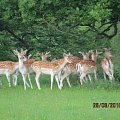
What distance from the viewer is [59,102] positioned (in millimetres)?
13039

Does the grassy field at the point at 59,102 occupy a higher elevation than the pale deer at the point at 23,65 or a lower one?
lower

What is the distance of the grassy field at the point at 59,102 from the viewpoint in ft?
36.0

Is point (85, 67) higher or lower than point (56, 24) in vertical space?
lower

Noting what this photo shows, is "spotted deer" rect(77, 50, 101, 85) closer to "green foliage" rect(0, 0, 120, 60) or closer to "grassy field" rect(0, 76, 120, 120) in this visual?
"grassy field" rect(0, 76, 120, 120)

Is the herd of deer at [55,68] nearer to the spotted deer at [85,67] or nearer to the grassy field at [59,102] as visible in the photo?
the spotted deer at [85,67]

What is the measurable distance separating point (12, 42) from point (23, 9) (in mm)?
5824

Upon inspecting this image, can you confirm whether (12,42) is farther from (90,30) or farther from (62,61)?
(62,61)

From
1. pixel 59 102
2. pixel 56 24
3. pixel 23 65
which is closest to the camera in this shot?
pixel 59 102

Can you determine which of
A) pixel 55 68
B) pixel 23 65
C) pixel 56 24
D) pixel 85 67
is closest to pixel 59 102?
pixel 55 68

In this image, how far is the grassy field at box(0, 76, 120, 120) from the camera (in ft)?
36.0

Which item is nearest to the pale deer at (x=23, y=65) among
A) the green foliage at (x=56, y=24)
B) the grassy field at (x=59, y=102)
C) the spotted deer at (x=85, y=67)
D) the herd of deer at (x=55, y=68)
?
the herd of deer at (x=55, y=68)

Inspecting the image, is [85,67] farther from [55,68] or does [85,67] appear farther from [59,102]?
[59,102]

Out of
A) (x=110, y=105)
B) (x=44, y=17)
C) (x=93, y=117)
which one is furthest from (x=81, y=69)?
(x=93, y=117)

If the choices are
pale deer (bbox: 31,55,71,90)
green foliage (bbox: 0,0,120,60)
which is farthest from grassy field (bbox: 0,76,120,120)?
green foliage (bbox: 0,0,120,60)
